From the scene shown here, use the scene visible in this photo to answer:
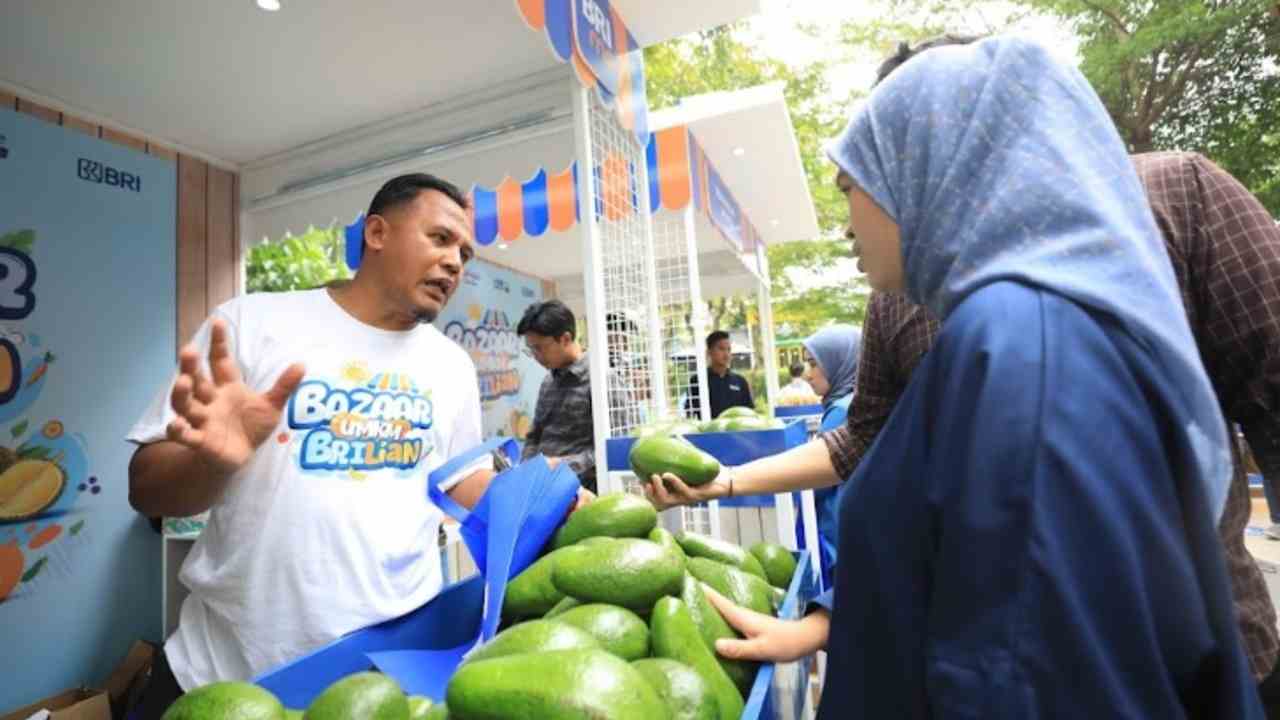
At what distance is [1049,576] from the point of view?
0.61 m

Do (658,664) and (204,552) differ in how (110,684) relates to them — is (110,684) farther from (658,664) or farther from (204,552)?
(658,664)

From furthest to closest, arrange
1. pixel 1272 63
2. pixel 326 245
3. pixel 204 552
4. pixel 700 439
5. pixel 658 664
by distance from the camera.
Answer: pixel 326 245, pixel 1272 63, pixel 700 439, pixel 204 552, pixel 658 664

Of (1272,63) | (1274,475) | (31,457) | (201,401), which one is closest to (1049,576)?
(1274,475)

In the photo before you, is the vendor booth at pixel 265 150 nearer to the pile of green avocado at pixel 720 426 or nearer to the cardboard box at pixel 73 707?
the cardboard box at pixel 73 707

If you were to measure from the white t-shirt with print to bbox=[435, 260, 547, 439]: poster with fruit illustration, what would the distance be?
5.53m

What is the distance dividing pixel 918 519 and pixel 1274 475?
94cm

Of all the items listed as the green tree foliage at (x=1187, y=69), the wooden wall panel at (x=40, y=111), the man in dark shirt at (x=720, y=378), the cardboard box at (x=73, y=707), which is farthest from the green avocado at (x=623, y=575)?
the green tree foliage at (x=1187, y=69)

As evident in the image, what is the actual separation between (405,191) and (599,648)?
4.70ft

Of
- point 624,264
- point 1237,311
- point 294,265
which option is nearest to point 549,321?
point 624,264

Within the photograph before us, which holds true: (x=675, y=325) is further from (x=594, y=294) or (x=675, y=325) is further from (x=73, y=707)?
(x=73, y=707)

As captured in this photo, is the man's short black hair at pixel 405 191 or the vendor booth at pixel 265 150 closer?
the man's short black hair at pixel 405 191

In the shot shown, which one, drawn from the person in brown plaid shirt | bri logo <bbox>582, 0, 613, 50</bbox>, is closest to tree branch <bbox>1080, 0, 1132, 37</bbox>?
bri logo <bbox>582, 0, 613, 50</bbox>

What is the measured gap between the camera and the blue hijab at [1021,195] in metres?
0.68

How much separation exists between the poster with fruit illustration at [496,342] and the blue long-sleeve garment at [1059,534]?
684cm
